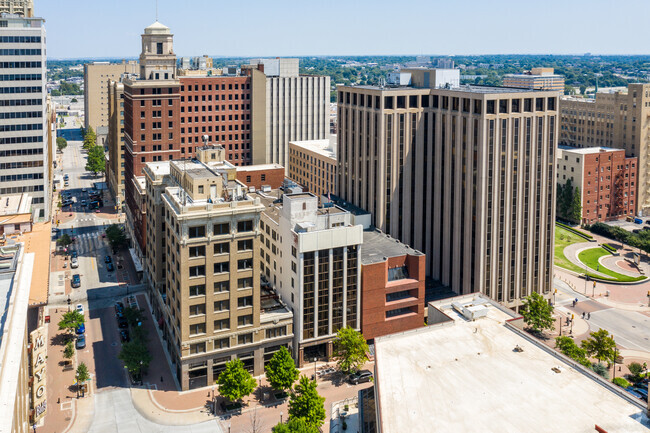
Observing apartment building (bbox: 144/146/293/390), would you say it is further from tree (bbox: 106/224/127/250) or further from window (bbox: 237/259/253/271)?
tree (bbox: 106/224/127/250)

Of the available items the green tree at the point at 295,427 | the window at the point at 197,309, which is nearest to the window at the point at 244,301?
the window at the point at 197,309

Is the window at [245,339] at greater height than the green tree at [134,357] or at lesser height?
greater

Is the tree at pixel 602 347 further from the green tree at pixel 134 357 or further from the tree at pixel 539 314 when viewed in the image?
the green tree at pixel 134 357

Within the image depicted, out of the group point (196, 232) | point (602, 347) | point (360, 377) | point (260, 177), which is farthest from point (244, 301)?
point (602, 347)

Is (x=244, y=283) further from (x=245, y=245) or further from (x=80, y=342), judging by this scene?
(x=80, y=342)

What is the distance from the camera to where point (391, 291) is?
125 metres

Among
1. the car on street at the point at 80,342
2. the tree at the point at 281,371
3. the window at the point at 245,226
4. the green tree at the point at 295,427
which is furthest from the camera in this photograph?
the car on street at the point at 80,342

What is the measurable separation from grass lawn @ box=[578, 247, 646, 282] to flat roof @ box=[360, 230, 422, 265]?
240 feet

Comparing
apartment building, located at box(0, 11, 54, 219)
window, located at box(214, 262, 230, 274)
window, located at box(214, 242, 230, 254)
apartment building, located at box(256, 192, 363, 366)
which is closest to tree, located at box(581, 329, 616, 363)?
apartment building, located at box(256, 192, 363, 366)

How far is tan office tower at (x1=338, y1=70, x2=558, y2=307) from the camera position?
439 ft

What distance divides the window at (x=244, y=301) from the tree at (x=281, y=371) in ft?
32.1

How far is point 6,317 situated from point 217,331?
47.1 m

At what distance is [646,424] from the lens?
70.7m

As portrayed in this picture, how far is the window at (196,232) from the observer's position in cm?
10662
